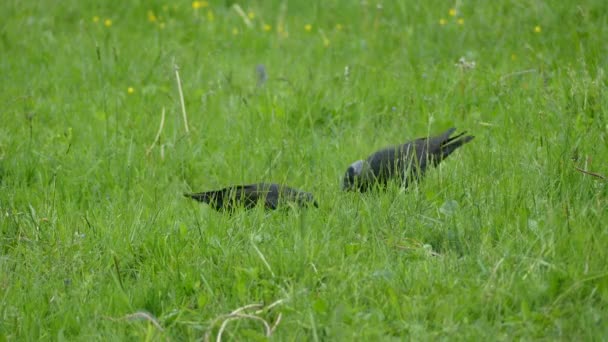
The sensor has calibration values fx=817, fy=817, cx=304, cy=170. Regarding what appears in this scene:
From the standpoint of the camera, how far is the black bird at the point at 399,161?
5.01 m

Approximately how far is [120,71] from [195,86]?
0.74 metres

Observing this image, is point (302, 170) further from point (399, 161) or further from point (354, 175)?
point (399, 161)

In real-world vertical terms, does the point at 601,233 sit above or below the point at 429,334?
above

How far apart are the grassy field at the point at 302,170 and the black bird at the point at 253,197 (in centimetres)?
12

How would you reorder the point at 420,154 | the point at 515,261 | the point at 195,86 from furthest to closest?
the point at 195,86 → the point at 420,154 → the point at 515,261

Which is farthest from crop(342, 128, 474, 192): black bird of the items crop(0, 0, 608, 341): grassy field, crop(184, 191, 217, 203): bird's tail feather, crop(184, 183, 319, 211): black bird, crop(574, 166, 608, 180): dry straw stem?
crop(574, 166, 608, 180): dry straw stem

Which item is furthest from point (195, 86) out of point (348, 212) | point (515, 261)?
point (515, 261)

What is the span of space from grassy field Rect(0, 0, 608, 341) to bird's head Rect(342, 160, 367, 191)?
134mm

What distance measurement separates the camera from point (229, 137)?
6.09 metres

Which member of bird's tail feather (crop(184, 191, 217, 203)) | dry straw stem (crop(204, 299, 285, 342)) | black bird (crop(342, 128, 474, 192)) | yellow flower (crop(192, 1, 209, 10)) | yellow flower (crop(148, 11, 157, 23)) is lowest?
bird's tail feather (crop(184, 191, 217, 203))

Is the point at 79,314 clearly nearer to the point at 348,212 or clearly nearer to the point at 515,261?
the point at 348,212

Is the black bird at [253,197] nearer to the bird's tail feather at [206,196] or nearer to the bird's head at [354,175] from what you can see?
the bird's tail feather at [206,196]

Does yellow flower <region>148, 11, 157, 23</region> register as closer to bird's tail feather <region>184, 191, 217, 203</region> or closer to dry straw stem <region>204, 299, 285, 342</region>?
bird's tail feather <region>184, 191, 217, 203</region>

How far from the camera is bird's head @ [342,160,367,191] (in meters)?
5.01
